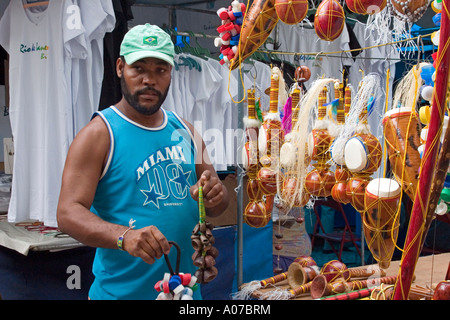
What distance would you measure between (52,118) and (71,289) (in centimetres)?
95

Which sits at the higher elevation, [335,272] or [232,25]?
[232,25]

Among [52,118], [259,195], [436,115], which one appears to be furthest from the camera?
[52,118]

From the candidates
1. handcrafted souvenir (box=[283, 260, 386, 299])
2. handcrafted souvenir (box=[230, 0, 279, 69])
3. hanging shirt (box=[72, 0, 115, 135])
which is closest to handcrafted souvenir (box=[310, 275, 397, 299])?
handcrafted souvenir (box=[283, 260, 386, 299])

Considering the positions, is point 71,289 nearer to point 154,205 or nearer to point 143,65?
point 154,205

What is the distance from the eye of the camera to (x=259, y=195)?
1988mm

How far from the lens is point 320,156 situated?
1.82 metres

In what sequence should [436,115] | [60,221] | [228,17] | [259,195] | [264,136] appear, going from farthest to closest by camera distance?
[259,195], [264,136], [228,17], [60,221], [436,115]

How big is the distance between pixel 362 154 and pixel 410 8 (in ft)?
1.61

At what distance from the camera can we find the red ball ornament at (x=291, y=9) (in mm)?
1486

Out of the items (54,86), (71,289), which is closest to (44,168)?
(54,86)

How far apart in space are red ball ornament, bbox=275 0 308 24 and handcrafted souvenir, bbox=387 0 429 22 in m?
0.28

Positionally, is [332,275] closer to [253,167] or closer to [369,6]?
[253,167]

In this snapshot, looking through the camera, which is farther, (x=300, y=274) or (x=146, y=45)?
(x=300, y=274)

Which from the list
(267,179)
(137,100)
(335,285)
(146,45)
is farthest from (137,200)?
(335,285)
